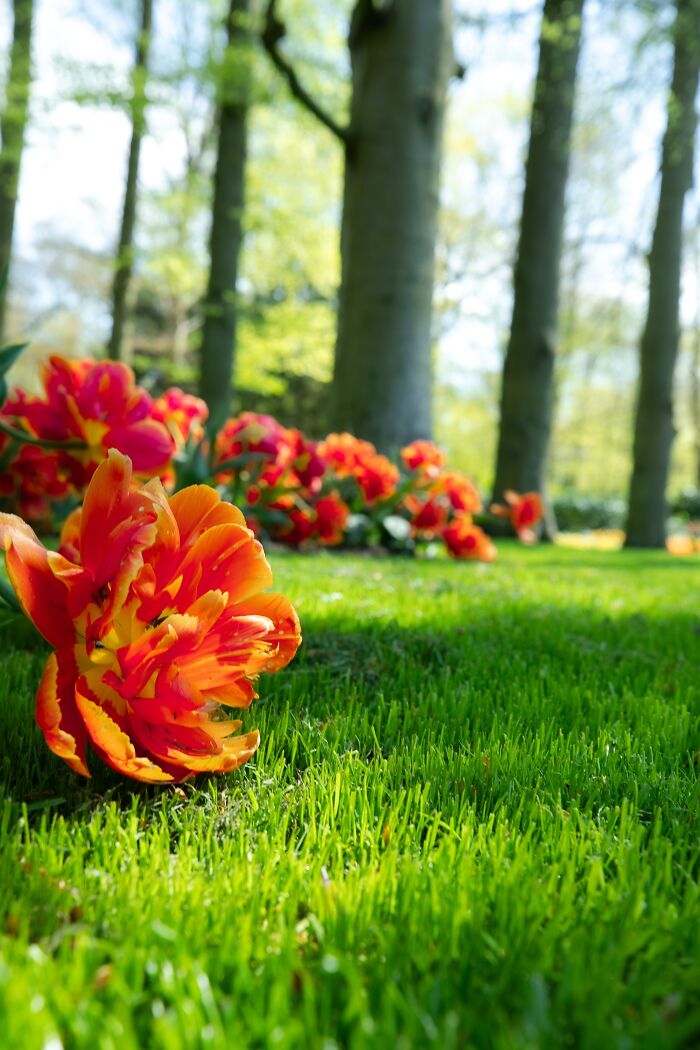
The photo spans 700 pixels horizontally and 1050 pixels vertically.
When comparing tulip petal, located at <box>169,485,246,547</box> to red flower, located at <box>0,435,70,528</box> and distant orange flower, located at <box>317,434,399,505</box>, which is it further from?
distant orange flower, located at <box>317,434,399,505</box>

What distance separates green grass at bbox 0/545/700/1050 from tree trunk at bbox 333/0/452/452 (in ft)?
14.4

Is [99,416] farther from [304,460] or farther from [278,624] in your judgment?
[304,460]

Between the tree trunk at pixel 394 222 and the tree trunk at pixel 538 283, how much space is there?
137 inches

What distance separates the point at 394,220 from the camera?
603 centimetres

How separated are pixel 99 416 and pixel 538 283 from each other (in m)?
8.55

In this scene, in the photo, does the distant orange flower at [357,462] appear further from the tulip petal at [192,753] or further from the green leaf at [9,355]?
the tulip petal at [192,753]

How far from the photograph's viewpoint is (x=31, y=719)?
1394 millimetres

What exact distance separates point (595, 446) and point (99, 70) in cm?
2882

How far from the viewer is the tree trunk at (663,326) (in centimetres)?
1108

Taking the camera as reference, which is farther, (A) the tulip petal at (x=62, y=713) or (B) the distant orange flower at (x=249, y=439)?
(B) the distant orange flower at (x=249, y=439)

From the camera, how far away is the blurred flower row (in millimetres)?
1875

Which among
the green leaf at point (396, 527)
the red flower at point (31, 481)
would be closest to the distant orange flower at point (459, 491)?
the green leaf at point (396, 527)

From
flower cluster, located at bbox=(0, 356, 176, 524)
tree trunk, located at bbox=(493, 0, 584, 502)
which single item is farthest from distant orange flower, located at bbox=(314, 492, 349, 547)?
tree trunk, located at bbox=(493, 0, 584, 502)

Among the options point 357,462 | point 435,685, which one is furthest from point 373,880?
point 357,462
